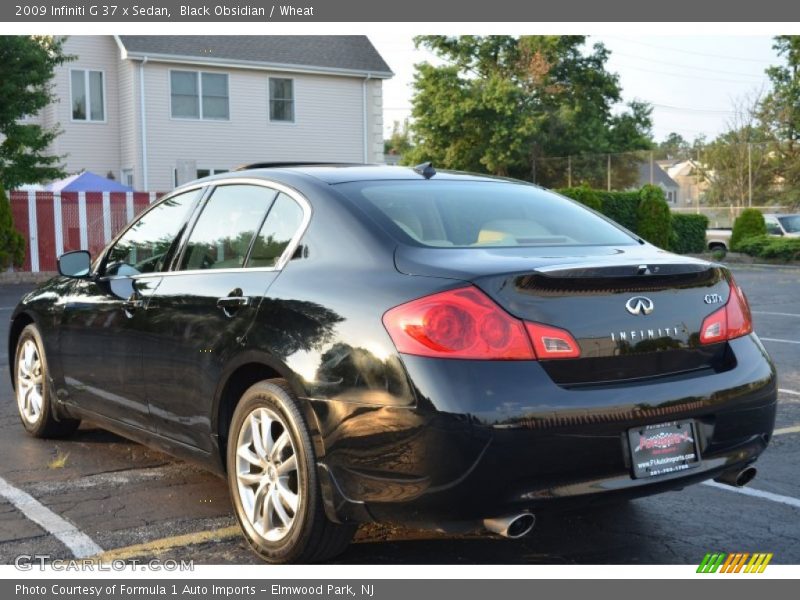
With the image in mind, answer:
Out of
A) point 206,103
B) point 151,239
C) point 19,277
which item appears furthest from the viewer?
point 206,103

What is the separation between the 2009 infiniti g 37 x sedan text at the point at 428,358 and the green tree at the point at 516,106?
46.5m

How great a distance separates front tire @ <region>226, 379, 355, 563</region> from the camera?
382 centimetres

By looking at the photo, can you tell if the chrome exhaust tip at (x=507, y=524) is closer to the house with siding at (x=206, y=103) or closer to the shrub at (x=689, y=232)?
the house with siding at (x=206, y=103)

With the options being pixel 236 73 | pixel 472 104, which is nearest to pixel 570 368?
pixel 236 73

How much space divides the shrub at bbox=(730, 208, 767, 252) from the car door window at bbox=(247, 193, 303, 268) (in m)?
27.0

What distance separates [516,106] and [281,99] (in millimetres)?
23661

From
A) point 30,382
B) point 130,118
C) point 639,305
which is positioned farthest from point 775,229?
point 639,305

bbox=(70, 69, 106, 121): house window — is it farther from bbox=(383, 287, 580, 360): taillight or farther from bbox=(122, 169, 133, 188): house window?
bbox=(383, 287, 580, 360): taillight

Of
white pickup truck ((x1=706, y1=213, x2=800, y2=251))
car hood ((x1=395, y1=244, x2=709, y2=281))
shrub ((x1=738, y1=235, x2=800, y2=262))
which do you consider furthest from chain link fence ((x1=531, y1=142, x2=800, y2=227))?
car hood ((x1=395, y1=244, x2=709, y2=281))

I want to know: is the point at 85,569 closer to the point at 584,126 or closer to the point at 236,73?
the point at 236,73

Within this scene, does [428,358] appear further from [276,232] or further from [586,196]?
[586,196]

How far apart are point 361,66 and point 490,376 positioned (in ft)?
97.3

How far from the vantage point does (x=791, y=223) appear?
101 ft

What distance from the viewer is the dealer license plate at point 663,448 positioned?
368 centimetres
